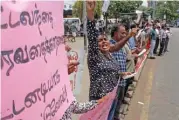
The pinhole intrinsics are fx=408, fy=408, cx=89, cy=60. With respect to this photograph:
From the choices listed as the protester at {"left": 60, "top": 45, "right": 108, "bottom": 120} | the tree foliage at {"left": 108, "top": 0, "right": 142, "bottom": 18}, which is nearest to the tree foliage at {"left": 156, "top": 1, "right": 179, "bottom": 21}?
the tree foliage at {"left": 108, "top": 0, "right": 142, "bottom": 18}

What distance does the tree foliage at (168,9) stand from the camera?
118750 mm

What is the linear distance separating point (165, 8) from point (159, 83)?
113 meters

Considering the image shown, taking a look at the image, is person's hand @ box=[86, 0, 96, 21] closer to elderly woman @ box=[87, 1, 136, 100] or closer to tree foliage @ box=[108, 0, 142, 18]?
elderly woman @ box=[87, 1, 136, 100]

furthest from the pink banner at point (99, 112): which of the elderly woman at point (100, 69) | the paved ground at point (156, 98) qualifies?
the paved ground at point (156, 98)

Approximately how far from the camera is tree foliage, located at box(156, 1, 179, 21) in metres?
119

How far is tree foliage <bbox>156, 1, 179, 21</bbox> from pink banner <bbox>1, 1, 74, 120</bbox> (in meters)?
117

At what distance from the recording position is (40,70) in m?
2.01

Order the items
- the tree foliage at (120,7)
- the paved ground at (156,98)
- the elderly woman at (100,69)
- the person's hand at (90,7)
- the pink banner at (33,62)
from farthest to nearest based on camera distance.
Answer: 1. the tree foliage at (120,7)
2. the paved ground at (156,98)
3. the elderly woman at (100,69)
4. the person's hand at (90,7)
5. the pink banner at (33,62)

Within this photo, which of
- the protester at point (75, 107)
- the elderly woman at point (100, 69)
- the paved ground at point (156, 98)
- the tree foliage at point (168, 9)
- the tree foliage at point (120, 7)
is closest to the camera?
the protester at point (75, 107)

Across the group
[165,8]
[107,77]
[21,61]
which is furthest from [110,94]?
[165,8]

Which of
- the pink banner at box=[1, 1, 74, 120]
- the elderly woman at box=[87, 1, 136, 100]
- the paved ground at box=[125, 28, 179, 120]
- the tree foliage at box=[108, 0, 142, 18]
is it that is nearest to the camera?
the pink banner at box=[1, 1, 74, 120]

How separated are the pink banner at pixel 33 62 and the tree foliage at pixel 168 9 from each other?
383ft

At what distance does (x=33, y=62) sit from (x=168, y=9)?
401ft

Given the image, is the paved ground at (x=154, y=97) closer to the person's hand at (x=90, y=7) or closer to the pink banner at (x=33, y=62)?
the person's hand at (x=90, y=7)
